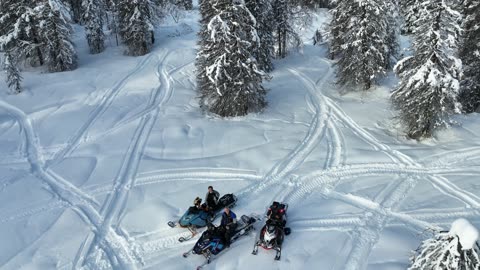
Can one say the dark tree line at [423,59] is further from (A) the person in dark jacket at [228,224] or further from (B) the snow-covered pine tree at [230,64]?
(A) the person in dark jacket at [228,224]

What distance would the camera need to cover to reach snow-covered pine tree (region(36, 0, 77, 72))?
112ft

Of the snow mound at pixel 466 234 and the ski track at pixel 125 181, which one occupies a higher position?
the snow mound at pixel 466 234

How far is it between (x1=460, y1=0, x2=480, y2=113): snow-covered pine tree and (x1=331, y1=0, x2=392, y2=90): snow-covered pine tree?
5005 mm

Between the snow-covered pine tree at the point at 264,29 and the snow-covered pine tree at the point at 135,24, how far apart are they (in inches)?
523

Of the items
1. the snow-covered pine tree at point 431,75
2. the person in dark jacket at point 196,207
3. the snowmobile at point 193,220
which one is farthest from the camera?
the snow-covered pine tree at point 431,75

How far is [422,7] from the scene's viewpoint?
66.7 feet

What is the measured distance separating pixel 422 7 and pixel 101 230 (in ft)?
61.4

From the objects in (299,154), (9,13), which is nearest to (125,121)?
(299,154)

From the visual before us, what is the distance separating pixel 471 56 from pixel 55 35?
33.1m

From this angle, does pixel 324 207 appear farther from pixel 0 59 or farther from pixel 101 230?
pixel 0 59

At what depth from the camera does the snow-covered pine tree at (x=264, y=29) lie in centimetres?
3250

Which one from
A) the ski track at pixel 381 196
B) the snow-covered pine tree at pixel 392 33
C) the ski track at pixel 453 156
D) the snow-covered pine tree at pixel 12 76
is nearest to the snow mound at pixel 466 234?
the ski track at pixel 381 196

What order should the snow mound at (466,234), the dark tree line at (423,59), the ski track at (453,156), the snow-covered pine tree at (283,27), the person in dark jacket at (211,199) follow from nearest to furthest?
the snow mound at (466,234)
the person in dark jacket at (211,199)
the ski track at (453,156)
the dark tree line at (423,59)
the snow-covered pine tree at (283,27)

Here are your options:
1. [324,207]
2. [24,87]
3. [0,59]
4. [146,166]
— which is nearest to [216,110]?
[146,166]
